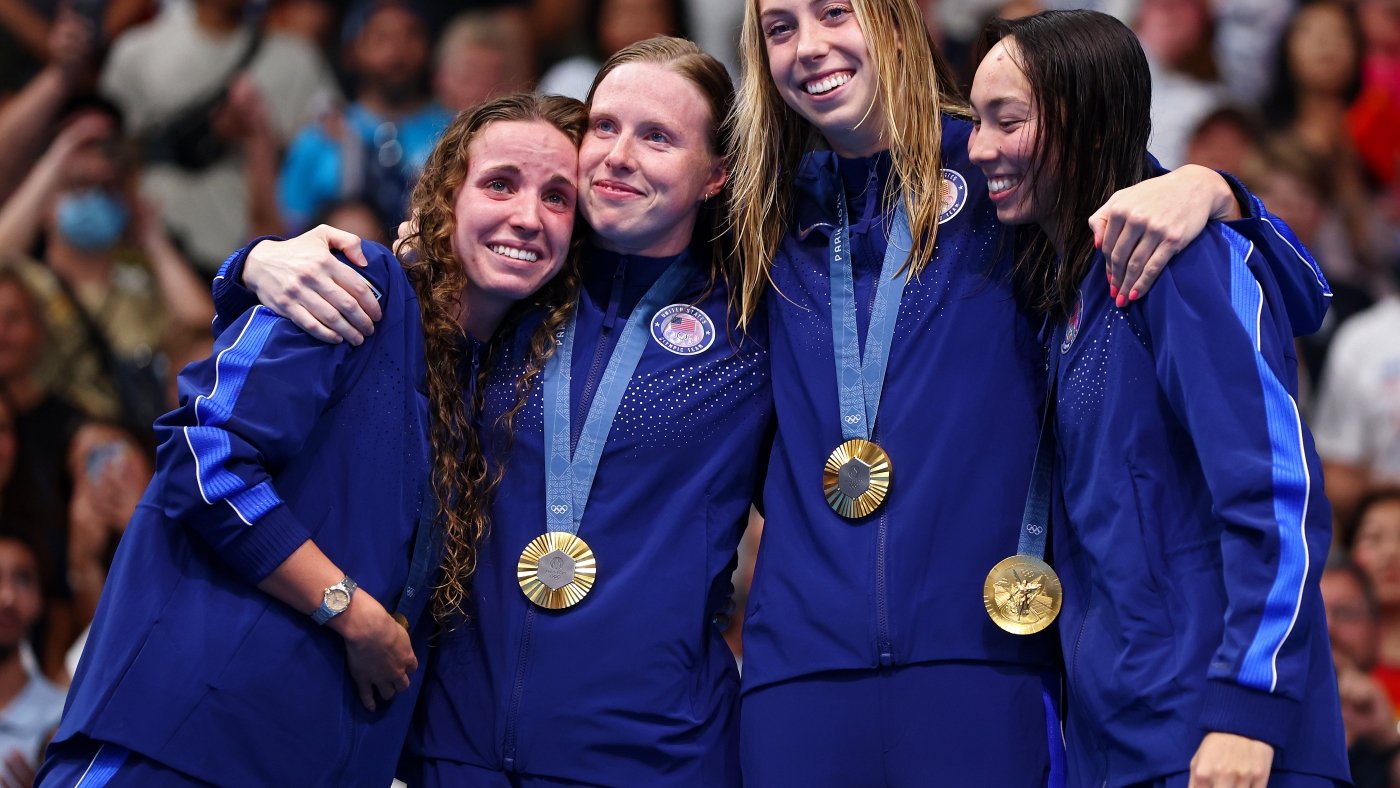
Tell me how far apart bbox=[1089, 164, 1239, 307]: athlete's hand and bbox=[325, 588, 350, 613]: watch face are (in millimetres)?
1517

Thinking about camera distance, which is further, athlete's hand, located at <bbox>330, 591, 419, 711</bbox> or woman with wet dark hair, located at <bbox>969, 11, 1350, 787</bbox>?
athlete's hand, located at <bbox>330, 591, 419, 711</bbox>

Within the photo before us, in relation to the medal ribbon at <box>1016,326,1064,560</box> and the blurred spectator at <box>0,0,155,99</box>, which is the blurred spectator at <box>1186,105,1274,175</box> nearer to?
the medal ribbon at <box>1016,326,1064,560</box>

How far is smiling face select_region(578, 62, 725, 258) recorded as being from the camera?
11.3 ft

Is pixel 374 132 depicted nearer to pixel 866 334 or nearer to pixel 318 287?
pixel 318 287

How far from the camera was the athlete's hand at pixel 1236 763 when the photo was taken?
2.53m

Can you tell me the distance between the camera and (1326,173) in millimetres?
6617

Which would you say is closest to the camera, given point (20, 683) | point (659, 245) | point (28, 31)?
point (659, 245)

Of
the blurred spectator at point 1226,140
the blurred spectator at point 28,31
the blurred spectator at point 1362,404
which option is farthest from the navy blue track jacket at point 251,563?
the blurred spectator at point 28,31

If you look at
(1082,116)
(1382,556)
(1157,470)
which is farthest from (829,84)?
(1382,556)

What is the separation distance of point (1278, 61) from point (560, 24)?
3224mm

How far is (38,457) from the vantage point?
6.30 m

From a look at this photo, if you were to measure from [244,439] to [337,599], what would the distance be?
0.34 metres

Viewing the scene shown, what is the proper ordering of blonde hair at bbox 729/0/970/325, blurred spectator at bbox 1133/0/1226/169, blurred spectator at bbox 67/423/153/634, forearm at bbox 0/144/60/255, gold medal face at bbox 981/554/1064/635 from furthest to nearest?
forearm at bbox 0/144/60/255, blurred spectator at bbox 1133/0/1226/169, blurred spectator at bbox 67/423/153/634, blonde hair at bbox 729/0/970/325, gold medal face at bbox 981/554/1064/635

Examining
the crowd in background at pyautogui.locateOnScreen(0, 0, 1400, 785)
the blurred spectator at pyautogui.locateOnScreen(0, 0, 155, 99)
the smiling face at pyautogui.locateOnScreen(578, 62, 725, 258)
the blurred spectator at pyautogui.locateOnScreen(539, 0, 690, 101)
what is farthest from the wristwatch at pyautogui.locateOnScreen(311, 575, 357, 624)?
the blurred spectator at pyautogui.locateOnScreen(0, 0, 155, 99)
